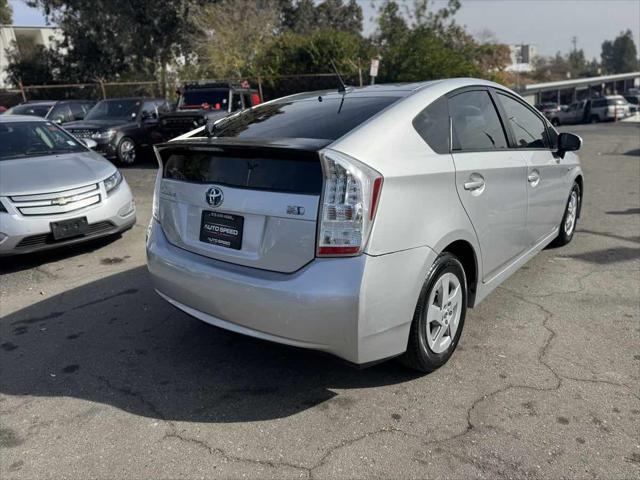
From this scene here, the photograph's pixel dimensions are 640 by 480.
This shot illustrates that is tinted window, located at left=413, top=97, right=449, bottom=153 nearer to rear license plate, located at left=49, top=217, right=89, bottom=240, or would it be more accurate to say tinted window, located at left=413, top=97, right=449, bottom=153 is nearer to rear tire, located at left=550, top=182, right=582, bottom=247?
rear tire, located at left=550, top=182, right=582, bottom=247

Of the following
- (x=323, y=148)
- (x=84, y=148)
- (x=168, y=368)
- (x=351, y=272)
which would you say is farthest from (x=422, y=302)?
(x=84, y=148)

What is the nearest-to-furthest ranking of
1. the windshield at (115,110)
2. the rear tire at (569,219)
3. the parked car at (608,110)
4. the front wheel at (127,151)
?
the rear tire at (569,219)
the front wheel at (127,151)
the windshield at (115,110)
the parked car at (608,110)

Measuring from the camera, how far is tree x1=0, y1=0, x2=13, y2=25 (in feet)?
137

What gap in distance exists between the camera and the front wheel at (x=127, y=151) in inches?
519

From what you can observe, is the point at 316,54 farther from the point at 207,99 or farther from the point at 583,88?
the point at 583,88

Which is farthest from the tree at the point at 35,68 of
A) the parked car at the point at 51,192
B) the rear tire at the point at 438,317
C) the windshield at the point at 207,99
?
the rear tire at the point at 438,317

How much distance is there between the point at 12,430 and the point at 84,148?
193 inches

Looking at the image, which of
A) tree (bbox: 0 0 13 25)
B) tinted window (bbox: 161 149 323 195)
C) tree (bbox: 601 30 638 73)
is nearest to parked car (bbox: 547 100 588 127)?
tinted window (bbox: 161 149 323 195)

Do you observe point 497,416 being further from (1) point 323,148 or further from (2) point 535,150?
(2) point 535,150

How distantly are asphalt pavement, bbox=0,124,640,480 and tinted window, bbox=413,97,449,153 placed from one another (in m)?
1.38

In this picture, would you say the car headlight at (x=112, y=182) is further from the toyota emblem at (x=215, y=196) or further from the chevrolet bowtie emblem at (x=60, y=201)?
the toyota emblem at (x=215, y=196)

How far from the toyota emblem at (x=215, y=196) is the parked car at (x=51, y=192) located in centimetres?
309

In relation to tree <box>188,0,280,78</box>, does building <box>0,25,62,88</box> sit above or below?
above

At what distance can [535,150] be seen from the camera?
453 centimetres
